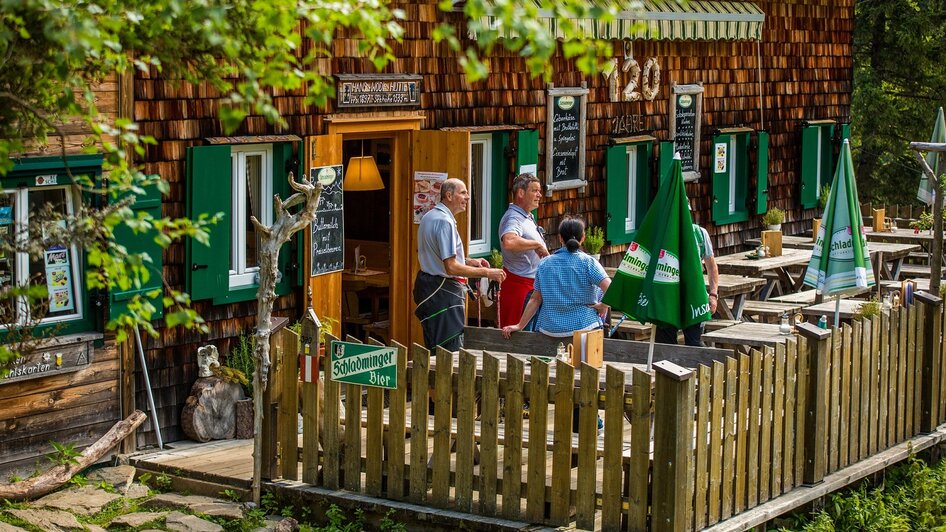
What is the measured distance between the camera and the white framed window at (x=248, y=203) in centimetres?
1169

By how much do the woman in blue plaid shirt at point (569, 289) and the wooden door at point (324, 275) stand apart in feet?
6.66

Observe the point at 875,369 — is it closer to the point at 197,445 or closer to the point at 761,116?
the point at 197,445

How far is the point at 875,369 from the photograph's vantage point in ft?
35.7

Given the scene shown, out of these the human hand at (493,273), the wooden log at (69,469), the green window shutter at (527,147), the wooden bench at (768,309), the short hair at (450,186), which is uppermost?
the green window shutter at (527,147)

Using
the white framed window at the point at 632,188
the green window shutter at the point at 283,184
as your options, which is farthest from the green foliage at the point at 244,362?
the white framed window at the point at 632,188

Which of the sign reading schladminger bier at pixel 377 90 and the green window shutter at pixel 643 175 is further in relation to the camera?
the green window shutter at pixel 643 175

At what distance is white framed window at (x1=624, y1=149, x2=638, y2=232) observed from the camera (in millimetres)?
16891

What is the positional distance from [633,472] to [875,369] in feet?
9.70

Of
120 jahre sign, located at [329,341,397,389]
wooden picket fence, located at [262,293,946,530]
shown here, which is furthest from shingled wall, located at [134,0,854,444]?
120 jahre sign, located at [329,341,397,389]

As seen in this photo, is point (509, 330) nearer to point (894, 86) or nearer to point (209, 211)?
point (209, 211)

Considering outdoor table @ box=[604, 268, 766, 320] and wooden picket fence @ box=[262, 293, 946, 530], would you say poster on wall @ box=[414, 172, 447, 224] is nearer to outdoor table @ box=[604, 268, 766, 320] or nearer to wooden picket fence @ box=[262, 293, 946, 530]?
outdoor table @ box=[604, 268, 766, 320]

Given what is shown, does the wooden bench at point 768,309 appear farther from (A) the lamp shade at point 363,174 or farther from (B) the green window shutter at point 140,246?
(B) the green window shutter at point 140,246

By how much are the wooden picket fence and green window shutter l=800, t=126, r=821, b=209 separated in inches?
387

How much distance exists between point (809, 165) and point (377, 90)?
30.2 feet
